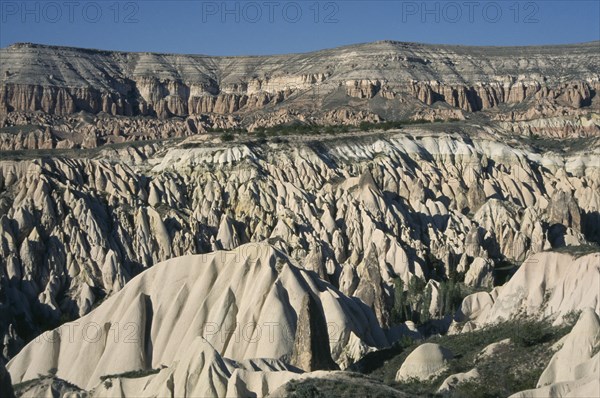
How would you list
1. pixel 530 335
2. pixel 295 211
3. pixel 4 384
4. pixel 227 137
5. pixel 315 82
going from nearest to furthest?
1. pixel 4 384
2. pixel 530 335
3. pixel 295 211
4. pixel 227 137
5. pixel 315 82

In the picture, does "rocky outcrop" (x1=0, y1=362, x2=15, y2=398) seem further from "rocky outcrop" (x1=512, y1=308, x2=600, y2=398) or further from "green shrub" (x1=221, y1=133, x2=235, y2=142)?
"green shrub" (x1=221, y1=133, x2=235, y2=142)

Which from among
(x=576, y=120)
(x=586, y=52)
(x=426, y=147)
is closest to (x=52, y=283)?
(x=426, y=147)

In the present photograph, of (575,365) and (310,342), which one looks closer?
(575,365)

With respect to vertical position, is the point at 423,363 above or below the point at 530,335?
below

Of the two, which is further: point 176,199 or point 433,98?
point 433,98

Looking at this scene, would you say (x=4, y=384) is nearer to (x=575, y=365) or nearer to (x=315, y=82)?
(x=575, y=365)

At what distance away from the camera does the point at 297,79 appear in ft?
592

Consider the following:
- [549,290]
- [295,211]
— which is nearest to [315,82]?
[295,211]

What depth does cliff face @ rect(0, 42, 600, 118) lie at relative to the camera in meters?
168

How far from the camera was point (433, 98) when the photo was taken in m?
170

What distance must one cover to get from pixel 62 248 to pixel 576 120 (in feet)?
264

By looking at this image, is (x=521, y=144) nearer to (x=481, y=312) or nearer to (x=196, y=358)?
(x=481, y=312)

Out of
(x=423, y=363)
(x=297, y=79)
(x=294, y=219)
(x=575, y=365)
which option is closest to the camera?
(x=575, y=365)

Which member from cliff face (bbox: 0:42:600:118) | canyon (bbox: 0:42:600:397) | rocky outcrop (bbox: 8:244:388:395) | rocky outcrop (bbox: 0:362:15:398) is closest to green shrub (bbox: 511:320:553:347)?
canyon (bbox: 0:42:600:397)
